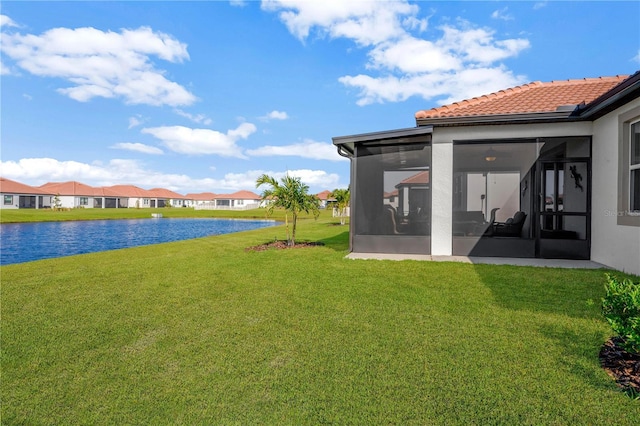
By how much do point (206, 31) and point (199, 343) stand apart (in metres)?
14.6

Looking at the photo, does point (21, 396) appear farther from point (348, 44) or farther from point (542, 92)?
point (348, 44)

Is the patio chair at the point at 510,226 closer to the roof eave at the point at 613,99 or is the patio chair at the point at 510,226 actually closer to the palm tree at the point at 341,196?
→ the roof eave at the point at 613,99

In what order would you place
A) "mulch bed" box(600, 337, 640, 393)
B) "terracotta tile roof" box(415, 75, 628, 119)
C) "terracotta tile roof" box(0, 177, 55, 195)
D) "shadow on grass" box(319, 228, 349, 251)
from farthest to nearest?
1. "terracotta tile roof" box(0, 177, 55, 195)
2. "shadow on grass" box(319, 228, 349, 251)
3. "terracotta tile roof" box(415, 75, 628, 119)
4. "mulch bed" box(600, 337, 640, 393)

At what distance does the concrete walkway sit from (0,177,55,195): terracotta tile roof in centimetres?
6647

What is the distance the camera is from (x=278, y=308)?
15.8 feet

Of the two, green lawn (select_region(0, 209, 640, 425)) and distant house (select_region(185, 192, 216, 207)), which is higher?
distant house (select_region(185, 192, 216, 207))

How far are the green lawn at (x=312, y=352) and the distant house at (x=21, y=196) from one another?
63.6 m

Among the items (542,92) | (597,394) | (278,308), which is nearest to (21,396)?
(278,308)

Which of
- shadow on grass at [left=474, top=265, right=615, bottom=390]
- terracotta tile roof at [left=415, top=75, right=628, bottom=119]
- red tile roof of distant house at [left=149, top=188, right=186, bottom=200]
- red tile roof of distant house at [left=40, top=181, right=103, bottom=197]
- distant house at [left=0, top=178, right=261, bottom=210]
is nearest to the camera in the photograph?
shadow on grass at [left=474, top=265, right=615, bottom=390]

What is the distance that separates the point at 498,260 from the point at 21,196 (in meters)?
71.8

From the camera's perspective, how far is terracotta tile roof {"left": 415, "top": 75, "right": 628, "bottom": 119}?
841cm

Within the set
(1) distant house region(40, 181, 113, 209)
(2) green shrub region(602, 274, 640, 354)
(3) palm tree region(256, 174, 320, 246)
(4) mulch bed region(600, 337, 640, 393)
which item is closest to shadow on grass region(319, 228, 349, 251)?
(3) palm tree region(256, 174, 320, 246)

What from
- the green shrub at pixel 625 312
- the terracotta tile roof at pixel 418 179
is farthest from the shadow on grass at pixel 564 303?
the terracotta tile roof at pixel 418 179

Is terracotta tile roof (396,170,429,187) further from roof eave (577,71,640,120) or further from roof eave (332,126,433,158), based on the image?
roof eave (577,71,640,120)
